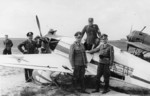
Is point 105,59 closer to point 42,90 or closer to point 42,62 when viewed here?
point 42,62

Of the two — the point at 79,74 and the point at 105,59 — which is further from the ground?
the point at 105,59

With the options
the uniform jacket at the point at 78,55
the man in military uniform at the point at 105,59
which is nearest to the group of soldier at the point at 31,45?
the uniform jacket at the point at 78,55

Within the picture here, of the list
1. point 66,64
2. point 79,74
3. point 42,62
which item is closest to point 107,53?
point 79,74

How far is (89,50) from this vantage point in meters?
8.13

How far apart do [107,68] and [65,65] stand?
1.47m

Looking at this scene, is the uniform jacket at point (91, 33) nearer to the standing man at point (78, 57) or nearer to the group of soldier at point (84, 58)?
the group of soldier at point (84, 58)

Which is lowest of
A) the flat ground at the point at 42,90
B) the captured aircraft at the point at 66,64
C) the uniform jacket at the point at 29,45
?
the flat ground at the point at 42,90

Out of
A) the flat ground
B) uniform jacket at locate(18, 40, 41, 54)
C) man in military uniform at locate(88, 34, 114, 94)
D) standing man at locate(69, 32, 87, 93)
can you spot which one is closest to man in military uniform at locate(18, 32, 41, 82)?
uniform jacket at locate(18, 40, 41, 54)

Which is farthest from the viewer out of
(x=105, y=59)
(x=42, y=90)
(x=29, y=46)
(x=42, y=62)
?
(x=29, y=46)

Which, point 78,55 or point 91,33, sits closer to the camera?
point 78,55

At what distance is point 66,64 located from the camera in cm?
798

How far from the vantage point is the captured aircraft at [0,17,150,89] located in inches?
282

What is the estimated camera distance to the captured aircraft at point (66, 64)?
716 centimetres

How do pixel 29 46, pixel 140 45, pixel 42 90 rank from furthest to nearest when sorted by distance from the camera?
pixel 140 45, pixel 29 46, pixel 42 90
